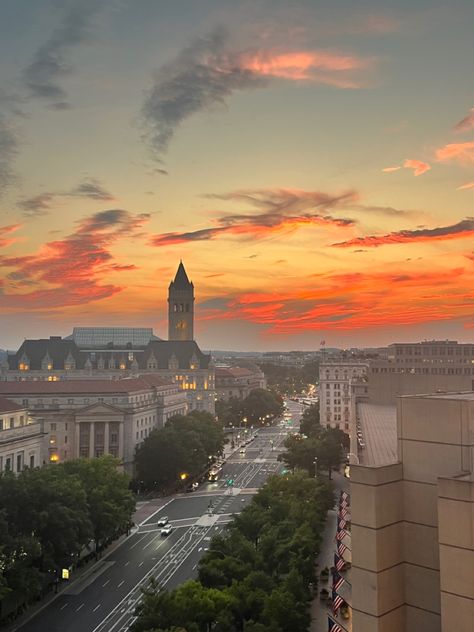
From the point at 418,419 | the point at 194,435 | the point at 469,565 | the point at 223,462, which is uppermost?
the point at 418,419

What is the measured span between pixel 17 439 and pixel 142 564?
29.6 m

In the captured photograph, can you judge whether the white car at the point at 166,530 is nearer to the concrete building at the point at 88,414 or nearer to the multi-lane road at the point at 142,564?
the multi-lane road at the point at 142,564

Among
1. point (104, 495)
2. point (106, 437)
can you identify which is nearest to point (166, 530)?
point (104, 495)

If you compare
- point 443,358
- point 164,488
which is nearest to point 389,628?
point 164,488

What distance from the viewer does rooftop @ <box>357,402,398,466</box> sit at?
36.7 meters

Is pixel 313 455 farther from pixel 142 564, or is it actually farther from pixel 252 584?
pixel 252 584

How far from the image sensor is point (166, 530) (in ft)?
304

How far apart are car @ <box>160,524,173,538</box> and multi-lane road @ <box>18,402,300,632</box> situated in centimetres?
69

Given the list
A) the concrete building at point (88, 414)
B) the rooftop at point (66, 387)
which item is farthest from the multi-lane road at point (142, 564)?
the rooftop at point (66, 387)

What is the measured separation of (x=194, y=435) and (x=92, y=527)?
193ft

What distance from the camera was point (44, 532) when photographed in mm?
67500

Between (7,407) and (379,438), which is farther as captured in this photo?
(7,407)

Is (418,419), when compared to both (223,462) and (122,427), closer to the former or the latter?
(122,427)

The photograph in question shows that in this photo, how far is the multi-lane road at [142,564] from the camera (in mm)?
61281
